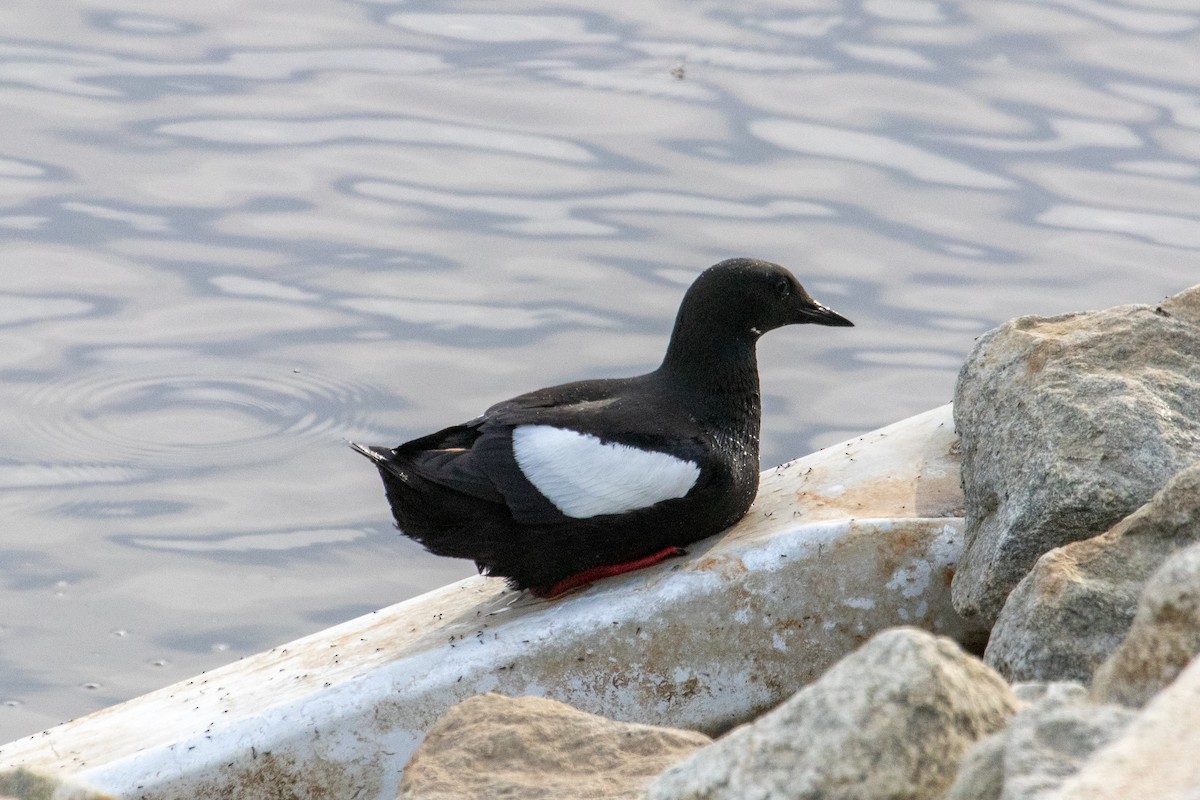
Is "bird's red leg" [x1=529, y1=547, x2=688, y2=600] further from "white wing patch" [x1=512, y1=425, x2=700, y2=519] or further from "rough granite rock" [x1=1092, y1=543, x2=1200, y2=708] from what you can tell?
"rough granite rock" [x1=1092, y1=543, x2=1200, y2=708]

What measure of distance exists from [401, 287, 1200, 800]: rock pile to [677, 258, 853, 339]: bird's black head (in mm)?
962

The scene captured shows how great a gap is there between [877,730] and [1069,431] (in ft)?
6.04

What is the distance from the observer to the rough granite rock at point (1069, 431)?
13.2 ft

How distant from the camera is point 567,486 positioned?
4926mm

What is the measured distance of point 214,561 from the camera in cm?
746

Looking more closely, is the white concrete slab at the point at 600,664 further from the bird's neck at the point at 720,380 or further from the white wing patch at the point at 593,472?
the bird's neck at the point at 720,380

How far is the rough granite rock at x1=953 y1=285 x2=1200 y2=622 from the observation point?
4.04 m

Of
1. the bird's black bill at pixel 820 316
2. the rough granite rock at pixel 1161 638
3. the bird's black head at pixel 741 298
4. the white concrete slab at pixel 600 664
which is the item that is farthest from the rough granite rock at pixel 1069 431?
the rough granite rock at pixel 1161 638

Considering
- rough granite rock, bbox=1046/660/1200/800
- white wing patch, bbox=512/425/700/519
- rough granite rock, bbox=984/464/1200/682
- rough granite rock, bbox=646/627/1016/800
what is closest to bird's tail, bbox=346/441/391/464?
white wing patch, bbox=512/425/700/519

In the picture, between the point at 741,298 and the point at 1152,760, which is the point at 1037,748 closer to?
the point at 1152,760

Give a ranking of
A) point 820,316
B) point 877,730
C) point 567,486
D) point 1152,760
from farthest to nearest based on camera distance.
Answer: point 820,316 → point 567,486 → point 877,730 → point 1152,760

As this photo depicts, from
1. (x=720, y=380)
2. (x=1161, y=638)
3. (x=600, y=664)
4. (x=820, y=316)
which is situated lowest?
(x=600, y=664)

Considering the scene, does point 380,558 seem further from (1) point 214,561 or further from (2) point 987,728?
(2) point 987,728

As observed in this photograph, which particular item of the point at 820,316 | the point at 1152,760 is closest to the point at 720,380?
the point at 820,316
